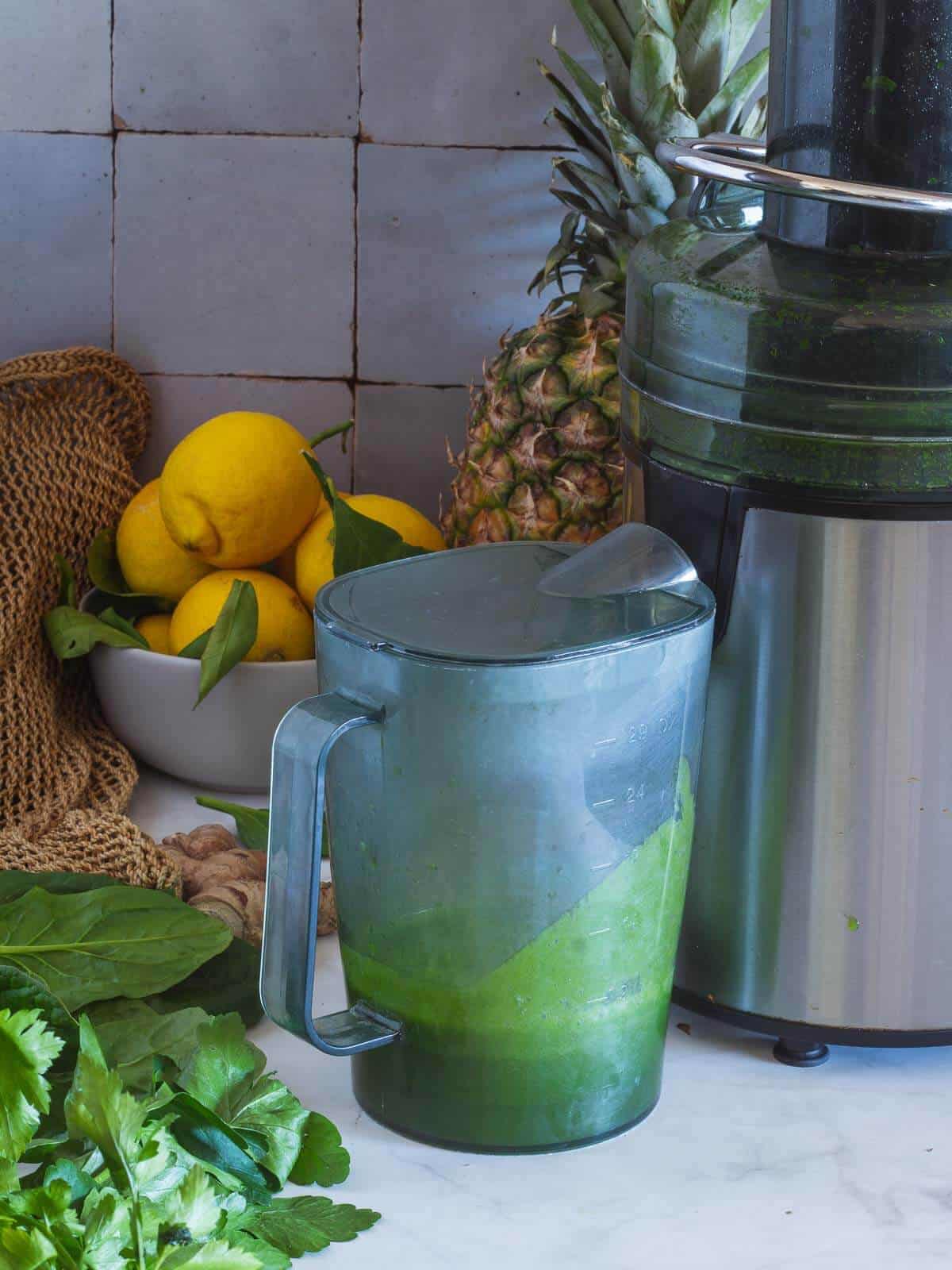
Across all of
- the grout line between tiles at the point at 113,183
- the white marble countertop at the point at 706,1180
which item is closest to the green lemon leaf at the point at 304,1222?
the white marble countertop at the point at 706,1180

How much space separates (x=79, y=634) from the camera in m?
0.86

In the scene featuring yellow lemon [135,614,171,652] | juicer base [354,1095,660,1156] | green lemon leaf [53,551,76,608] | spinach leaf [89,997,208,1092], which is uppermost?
green lemon leaf [53,551,76,608]

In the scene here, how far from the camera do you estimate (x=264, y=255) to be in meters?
1.01

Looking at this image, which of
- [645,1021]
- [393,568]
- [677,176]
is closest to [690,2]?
[677,176]

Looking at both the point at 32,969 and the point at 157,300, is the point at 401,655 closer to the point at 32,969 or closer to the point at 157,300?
the point at 32,969

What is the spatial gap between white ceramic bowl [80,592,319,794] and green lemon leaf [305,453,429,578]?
6cm

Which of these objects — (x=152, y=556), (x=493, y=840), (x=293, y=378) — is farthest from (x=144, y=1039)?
(x=293, y=378)

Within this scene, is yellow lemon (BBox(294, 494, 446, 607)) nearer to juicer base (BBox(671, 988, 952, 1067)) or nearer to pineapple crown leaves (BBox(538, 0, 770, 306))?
pineapple crown leaves (BBox(538, 0, 770, 306))

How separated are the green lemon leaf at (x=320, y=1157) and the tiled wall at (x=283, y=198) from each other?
575mm

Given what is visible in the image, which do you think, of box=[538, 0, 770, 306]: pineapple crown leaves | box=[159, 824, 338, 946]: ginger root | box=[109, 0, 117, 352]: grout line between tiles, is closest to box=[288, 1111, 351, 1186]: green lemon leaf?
box=[159, 824, 338, 946]: ginger root

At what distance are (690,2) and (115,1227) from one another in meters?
0.74

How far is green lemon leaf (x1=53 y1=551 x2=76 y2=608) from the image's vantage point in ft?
2.93

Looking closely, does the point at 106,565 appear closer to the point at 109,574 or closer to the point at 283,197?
the point at 109,574

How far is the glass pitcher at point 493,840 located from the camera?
518mm
